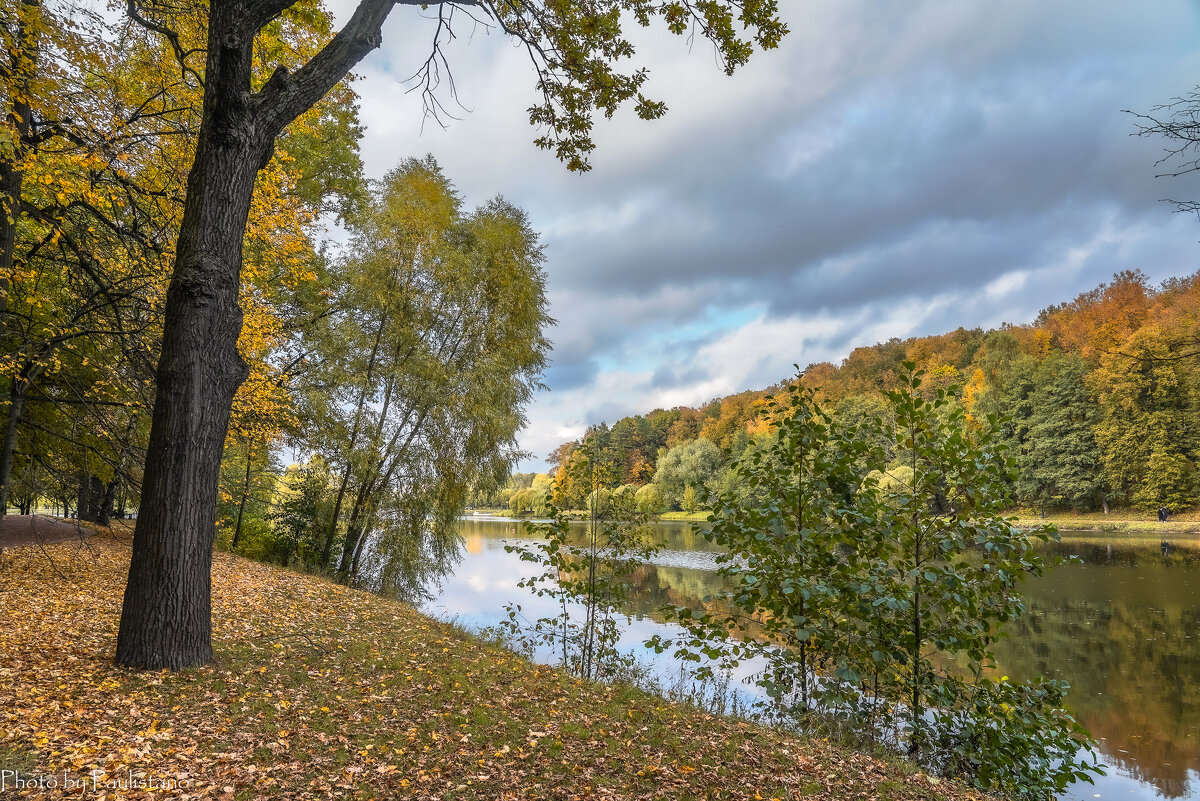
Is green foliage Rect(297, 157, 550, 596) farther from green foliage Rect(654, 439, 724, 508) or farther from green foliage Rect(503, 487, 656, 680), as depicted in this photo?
green foliage Rect(654, 439, 724, 508)

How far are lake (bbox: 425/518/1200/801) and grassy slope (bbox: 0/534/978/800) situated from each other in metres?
2.45

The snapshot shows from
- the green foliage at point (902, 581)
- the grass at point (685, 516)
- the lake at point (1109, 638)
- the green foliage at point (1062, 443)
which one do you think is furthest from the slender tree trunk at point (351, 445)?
the grass at point (685, 516)

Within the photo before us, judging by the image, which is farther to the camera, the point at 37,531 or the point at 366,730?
the point at 37,531

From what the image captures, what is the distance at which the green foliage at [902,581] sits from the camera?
4176 mm

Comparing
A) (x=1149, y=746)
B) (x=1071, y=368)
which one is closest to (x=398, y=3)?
(x=1149, y=746)

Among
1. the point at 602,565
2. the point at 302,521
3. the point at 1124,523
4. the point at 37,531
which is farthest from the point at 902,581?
the point at 1124,523

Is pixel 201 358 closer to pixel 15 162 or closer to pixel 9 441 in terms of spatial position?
pixel 15 162

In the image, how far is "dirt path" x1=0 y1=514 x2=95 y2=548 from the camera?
960 cm

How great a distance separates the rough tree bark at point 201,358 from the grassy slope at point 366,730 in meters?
0.41

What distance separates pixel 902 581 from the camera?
4.65 m

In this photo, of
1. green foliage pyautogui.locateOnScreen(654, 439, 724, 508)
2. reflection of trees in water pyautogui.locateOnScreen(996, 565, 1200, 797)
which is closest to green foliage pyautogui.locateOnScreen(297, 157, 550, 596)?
reflection of trees in water pyautogui.locateOnScreen(996, 565, 1200, 797)

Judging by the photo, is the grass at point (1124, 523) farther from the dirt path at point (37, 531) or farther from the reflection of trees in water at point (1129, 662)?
the dirt path at point (37, 531)

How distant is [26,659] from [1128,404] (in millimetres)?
48971

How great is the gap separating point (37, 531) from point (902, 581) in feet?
43.5
